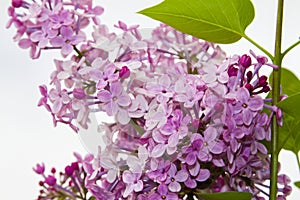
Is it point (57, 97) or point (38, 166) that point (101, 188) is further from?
point (38, 166)

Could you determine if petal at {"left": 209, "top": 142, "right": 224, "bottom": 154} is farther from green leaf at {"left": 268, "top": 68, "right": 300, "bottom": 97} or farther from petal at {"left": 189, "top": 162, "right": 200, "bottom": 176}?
green leaf at {"left": 268, "top": 68, "right": 300, "bottom": 97}

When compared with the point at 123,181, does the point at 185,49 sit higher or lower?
higher

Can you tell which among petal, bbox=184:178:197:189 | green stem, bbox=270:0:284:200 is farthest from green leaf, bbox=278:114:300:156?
petal, bbox=184:178:197:189

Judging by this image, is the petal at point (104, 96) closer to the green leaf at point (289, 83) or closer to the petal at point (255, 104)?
the petal at point (255, 104)

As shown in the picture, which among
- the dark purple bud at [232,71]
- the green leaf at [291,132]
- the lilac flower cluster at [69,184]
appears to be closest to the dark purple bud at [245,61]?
the dark purple bud at [232,71]

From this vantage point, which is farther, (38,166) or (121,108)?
(38,166)

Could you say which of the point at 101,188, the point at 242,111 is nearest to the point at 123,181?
the point at 101,188

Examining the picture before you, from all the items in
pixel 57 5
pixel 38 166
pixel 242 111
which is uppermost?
pixel 57 5
